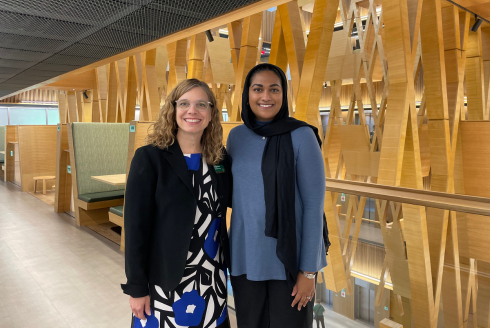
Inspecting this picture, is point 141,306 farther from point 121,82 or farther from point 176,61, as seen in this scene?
point 121,82

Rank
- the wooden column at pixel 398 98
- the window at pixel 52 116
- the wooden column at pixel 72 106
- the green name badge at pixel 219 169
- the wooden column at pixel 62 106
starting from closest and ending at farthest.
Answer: the green name badge at pixel 219 169, the wooden column at pixel 398 98, the wooden column at pixel 72 106, the wooden column at pixel 62 106, the window at pixel 52 116

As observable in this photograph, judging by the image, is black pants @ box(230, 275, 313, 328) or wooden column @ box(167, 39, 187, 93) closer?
black pants @ box(230, 275, 313, 328)

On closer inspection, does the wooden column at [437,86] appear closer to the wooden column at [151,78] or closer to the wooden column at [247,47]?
the wooden column at [247,47]

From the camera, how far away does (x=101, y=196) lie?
15.5ft

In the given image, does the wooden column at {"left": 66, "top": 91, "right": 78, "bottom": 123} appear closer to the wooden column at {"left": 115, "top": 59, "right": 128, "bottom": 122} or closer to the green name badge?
the wooden column at {"left": 115, "top": 59, "right": 128, "bottom": 122}

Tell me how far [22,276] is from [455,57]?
515cm

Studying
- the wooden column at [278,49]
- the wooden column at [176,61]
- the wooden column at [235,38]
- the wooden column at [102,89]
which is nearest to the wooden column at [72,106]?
the wooden column at [102,89]

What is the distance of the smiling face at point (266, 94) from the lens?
4.24 ft

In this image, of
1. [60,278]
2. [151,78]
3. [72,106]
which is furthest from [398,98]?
[72,106]

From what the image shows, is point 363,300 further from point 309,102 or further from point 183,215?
point 309,102

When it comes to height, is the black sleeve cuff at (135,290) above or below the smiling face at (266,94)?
below

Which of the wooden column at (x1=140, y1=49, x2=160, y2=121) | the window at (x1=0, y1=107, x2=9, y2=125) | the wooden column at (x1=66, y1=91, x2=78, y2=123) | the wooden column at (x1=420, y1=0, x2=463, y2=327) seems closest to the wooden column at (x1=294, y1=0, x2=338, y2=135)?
the wooden column at (x1=420, y1=0, x2=463, y2=327)

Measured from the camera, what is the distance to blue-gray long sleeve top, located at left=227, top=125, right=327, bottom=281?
1238 mm

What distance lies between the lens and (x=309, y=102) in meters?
3.71
